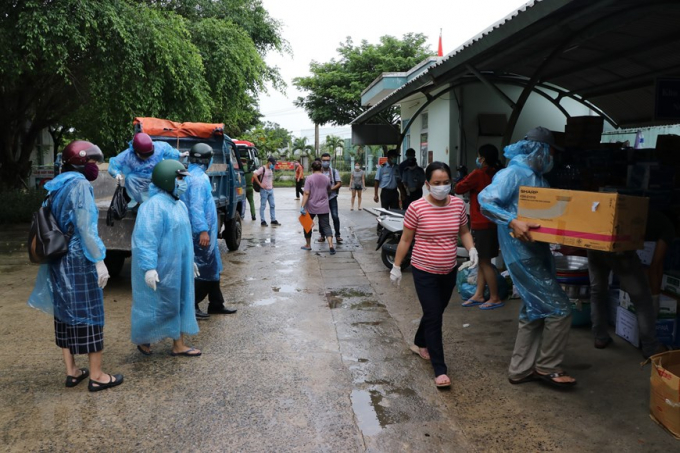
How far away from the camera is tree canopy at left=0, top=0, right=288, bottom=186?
1012cm

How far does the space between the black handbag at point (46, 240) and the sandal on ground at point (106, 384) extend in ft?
3.26

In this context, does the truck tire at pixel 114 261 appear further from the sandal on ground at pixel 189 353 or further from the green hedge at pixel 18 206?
the green hedge at pixel 18 206

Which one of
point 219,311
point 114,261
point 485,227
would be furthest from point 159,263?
point 114,261

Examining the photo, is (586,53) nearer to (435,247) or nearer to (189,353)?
(435,247)

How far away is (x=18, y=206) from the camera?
14.5 metres

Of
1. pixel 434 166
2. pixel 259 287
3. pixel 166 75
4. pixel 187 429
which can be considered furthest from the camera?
pixel 166 75

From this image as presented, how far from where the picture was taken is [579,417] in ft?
12.6

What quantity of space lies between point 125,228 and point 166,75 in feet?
19.1

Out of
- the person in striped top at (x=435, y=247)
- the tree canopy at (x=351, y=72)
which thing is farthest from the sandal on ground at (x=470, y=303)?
the tree canopy at (x=351, y=72)

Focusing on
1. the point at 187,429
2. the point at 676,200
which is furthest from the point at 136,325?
the point at 676,200

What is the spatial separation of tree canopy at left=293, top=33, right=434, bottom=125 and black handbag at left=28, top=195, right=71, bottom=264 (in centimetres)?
2587

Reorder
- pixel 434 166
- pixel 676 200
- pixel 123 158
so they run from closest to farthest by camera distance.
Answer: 1. pixel 434 166
2. pixel 676 200
3. pixel 123 158

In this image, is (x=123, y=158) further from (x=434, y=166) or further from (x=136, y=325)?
(x=434, y=166)

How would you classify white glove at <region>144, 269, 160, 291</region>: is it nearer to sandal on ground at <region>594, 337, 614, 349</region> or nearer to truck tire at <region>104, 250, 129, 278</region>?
truck tire at <region>104, 250, 129, 278</region>
